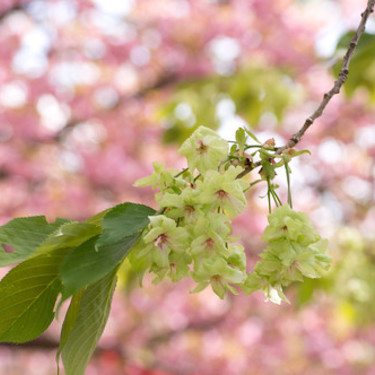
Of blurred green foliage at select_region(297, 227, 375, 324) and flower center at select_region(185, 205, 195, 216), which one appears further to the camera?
blurred green foliage at select_region(297, 227, 375, 324)

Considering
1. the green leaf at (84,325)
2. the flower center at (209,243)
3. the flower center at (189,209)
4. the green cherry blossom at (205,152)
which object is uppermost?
the green cherry blossom at (205,152)

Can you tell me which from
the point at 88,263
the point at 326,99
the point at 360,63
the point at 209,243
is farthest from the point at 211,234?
the point at 360,63

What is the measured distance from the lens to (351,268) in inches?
101

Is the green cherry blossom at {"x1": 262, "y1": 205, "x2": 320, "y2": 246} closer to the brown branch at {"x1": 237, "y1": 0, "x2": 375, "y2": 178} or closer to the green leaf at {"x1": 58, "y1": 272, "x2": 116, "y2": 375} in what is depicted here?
the brown branch at {"x1": 237, "y1": 0, "x2": 375, "y2": 178}

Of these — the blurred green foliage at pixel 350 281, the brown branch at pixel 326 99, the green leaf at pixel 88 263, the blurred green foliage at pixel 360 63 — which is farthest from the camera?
the blurred green foliage at pixel 350 281

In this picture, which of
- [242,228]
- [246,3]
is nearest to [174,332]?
[242,228]

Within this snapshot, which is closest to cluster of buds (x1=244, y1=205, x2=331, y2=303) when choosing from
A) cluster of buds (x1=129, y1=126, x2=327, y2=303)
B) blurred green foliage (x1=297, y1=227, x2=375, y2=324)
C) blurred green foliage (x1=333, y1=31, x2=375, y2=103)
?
cluster of buds (x1=129, y1=126, x2=327, y2=303)

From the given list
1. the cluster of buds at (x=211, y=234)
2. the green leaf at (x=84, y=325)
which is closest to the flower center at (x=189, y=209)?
the cluster of buds at (x=211, y=234)

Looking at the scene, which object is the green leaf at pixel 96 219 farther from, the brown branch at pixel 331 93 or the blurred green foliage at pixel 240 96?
the blurred green foliage at pixel 240 96

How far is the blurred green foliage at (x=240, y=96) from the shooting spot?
100 inches

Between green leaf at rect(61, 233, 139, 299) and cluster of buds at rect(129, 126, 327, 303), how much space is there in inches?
1.2

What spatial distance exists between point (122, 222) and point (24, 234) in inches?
4.1

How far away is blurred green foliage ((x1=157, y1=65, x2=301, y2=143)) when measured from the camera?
255 cm

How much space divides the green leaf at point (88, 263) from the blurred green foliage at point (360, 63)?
3.01ft
